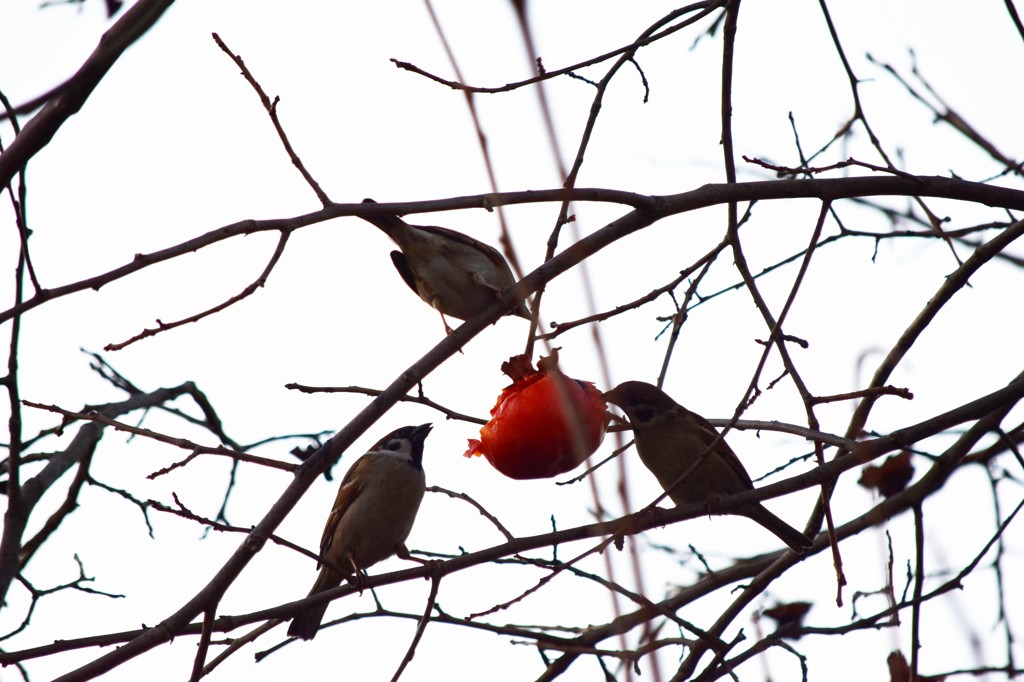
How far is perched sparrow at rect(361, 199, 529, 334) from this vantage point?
5633mm

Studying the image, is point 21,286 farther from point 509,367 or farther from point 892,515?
point 892,515

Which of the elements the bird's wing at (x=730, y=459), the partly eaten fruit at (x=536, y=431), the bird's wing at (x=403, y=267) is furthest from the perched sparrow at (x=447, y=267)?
the partly eaten fruit at (x=536, y=431)

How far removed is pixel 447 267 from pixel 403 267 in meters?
0.31

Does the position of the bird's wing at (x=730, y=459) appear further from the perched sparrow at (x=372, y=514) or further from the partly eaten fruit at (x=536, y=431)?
the partly eaten fruit at (x=536, y=431)

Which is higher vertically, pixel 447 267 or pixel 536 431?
pixel 447 267

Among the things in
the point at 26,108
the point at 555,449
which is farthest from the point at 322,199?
the point at 26,108

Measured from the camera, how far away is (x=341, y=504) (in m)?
5.79

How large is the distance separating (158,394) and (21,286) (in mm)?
3003

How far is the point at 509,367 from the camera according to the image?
3500 millimetres

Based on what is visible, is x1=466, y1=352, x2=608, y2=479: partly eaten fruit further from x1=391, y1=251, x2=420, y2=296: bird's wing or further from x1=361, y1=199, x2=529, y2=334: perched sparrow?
x1=391, y1=251, x2=420, y2=296: bird's wing

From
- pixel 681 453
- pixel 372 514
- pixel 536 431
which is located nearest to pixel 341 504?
pixel 372 514

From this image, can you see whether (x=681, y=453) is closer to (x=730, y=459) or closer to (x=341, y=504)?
(x=730, y=459)

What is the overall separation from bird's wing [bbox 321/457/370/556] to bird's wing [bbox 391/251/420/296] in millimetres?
1059

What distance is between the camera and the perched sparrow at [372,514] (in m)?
5.55
